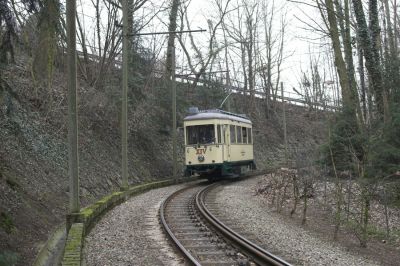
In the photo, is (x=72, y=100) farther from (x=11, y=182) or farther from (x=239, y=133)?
(x=239, y=133)

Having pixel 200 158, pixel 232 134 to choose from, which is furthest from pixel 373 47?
pixel 200 158

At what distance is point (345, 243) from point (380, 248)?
754mm

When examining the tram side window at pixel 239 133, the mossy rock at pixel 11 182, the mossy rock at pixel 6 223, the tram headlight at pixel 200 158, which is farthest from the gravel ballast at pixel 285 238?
the tram side window at pixel 239 133

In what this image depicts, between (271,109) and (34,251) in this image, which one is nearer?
(34,251)

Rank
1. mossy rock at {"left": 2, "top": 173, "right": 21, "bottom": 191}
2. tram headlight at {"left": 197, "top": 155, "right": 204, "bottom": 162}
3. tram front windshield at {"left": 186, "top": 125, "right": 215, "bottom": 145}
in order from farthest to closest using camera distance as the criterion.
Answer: tram headlight at {"left": 197, "top": 155, "right": 204, "bottom": 162} → tram front windshield at {"left": 186, "top": 125, "right": 215, "bottom": 145} → mossy rock at {"left": 2, "top": 173, "right": 21, "bottom": 191}

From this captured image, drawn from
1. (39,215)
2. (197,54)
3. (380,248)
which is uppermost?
(197,54)

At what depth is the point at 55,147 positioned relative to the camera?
1543cm

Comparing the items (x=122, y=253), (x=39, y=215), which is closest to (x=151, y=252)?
(x=122, y=253)

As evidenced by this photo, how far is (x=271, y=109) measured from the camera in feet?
164

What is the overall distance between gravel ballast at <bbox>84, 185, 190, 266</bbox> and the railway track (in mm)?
249

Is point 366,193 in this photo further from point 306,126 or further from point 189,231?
point 306,126

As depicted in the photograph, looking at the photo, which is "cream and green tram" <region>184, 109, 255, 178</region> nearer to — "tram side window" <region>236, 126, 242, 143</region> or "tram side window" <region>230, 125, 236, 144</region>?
"tram side window" <region>230, 125, 236, 144</region>

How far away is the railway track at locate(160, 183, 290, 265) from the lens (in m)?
7.50

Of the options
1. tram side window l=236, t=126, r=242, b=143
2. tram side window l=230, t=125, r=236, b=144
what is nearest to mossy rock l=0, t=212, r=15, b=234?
tram side window l=230, t=125, r=236, b=144
